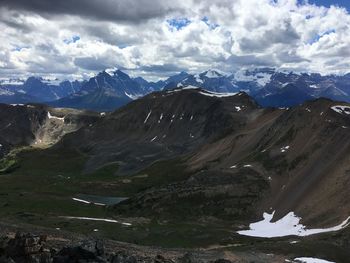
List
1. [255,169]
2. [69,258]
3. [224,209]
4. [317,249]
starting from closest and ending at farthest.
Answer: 1. [69,258]
2. [317,249]
3. [224,209]
4. [255,169]

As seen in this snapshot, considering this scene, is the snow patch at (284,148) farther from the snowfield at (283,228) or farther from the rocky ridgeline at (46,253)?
the rocky ridgeline at (46,253)

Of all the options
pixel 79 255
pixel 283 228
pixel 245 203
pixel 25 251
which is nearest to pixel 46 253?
pixel 25 251

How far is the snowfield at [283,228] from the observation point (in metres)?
109

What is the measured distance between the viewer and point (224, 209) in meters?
135

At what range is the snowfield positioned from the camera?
10905 cm

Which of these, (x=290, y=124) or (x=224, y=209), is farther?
(x=290, y=124)

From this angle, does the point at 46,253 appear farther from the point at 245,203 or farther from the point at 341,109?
the point at 341,109

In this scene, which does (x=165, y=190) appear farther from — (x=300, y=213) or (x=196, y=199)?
(x=300, y=213)

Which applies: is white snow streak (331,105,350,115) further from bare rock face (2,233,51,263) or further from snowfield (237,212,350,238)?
bare rock face (2,233,51,263)

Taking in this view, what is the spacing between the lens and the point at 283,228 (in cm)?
11725

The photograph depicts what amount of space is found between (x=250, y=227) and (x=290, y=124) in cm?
6685

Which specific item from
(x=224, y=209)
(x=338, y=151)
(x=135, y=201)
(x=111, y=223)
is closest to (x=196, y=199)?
(x=224, y=209)

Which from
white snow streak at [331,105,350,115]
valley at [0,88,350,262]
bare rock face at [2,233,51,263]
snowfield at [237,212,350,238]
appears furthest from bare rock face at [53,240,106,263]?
white snow streak at [331,105,350,115]

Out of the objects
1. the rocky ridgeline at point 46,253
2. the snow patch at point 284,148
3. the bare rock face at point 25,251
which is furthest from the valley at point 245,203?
the bare rock face at point 25,251
